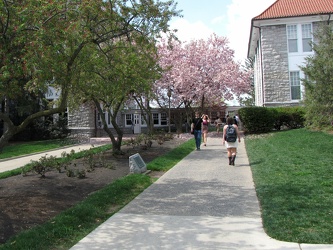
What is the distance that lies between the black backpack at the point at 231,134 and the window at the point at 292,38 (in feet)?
49.2

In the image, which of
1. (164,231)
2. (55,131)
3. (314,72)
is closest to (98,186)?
(164,231)

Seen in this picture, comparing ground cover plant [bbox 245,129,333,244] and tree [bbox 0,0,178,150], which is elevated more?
tree [bbox 0,0,178,150]

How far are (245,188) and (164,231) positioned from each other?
307 cm

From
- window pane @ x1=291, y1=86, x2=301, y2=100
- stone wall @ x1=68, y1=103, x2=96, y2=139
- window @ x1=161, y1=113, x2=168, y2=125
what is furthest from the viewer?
window @ x1=161, y1=113, x2=168, y2=125

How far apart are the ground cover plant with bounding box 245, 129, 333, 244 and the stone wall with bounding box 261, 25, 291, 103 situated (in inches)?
451

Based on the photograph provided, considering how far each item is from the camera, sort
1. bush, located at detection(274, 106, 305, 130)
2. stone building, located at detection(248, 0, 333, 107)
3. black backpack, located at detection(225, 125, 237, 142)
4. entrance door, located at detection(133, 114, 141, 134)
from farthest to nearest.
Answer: entrance door, located at detection(133, 114, 141, 134) → stone building, located at detection(248, 0, 333, 107) → bush, located at detection(274, 106, 305, 130) → black backpack, located at detection(225, 125, 237, 142)

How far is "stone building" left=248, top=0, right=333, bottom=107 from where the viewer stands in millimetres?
22719

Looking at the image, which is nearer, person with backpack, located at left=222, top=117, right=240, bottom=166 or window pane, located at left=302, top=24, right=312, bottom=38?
person with backpack, located at left=222, top=117, right=240, bottom=166

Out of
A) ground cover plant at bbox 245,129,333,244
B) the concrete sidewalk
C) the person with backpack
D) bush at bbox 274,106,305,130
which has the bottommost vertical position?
the concrete sidewalk

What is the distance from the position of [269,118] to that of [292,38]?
6401 mm

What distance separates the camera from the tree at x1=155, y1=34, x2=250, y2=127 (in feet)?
80.9

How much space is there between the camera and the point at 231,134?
33.5ft

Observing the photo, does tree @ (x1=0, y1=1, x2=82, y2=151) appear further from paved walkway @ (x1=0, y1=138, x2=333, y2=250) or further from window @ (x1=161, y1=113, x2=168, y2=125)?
window @ (x1=161, y1=113, x2=168, y2=125)

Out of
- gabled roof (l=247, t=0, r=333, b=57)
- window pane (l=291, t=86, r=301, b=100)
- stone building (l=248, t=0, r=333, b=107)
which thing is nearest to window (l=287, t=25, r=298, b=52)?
stone building (l=248, t=0, r=333, b=107)
